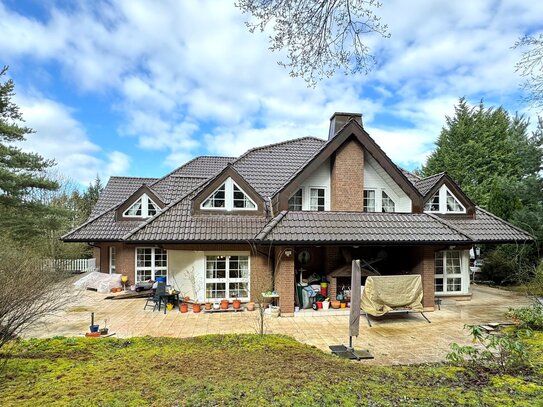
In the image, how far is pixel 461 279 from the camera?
51.9 ft

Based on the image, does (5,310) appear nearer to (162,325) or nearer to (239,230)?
(162,325)

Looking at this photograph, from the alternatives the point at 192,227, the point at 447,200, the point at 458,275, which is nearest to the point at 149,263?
the point at 192,227

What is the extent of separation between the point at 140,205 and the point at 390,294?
13388 millimetres

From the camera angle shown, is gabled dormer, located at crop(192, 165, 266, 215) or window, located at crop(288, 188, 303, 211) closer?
gabled dormer, located at crop(192, 165, 266, 215)

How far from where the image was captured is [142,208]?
18.2m

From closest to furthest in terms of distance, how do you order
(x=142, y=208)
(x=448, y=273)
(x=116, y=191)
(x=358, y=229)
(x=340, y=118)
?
(x=358, y=229) < (x=448, y=273) < (x=340, y=118) < (x=142, y=208) < (x=116, y=191)

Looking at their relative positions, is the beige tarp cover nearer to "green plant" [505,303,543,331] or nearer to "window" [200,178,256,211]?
"green plant" [505,303,543,331]

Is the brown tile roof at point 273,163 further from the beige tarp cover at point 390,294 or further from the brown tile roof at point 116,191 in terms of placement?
the brown tile roof at point 116,191

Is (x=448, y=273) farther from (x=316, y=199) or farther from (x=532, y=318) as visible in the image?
(x=316, y=199)

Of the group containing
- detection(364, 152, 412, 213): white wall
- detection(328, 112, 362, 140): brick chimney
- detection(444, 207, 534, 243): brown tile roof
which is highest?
detection(328, 112, 362, 140): brick chimney

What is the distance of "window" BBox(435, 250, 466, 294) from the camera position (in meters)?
15.7

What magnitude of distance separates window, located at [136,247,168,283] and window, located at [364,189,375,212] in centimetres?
1036

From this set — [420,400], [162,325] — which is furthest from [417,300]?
[162,325]

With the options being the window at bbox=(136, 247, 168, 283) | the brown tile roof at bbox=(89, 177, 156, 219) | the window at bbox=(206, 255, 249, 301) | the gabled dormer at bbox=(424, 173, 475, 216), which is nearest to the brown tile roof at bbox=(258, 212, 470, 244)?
the window at bbox=(206, 255, 249, 301)
